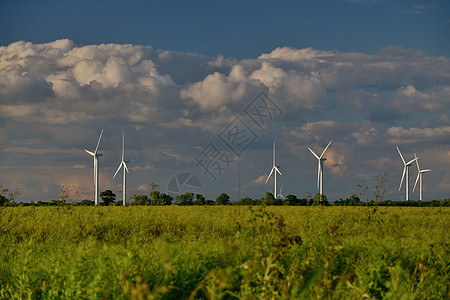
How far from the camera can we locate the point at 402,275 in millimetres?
8195

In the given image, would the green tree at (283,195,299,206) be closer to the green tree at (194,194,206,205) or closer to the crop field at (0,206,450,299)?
the green tree at (194,194,206,205)

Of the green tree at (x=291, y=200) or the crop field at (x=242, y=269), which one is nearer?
the crop field at (x=242, y=269)

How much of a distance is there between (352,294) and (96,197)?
4078cm

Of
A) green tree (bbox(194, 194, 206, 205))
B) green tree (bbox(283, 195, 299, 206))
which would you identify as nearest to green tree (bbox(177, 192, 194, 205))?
green tree (bbox(194, 194, 206, 205))

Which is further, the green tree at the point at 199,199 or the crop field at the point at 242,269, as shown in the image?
the green tree at the point at 199,199

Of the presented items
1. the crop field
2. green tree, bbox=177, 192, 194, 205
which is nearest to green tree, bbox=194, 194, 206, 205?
green tree, bbox=177, 192, 194, 205

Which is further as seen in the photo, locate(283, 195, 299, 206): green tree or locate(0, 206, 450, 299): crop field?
locate(283, 195, 299, 206): green tree

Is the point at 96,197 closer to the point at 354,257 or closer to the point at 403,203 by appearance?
the point at 403,203

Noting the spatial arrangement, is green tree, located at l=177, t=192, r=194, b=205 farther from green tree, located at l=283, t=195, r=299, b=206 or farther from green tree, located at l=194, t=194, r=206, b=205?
green tree, located at l=283, t=195, r=299, b=206

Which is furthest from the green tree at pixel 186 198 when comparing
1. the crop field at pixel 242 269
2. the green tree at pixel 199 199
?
the crop field at pixel 242 269

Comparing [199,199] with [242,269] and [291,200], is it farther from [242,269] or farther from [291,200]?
[242,269]

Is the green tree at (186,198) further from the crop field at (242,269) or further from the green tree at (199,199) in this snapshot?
the crop field at (242,269)

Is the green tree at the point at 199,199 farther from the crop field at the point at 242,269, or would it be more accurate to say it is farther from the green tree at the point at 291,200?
the crop field at the point at 242,269

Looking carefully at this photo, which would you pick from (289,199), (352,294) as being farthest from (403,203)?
(352,294)
